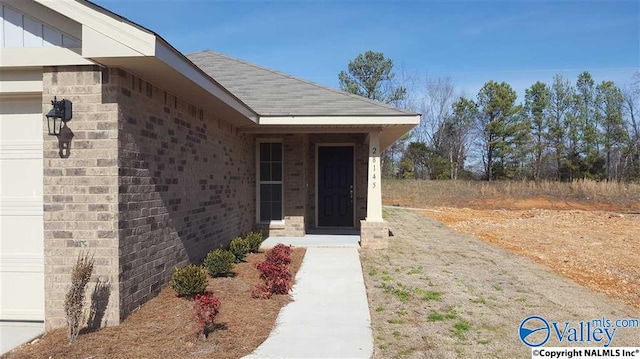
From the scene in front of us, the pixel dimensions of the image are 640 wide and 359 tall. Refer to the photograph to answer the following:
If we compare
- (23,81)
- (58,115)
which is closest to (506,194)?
(58,115)

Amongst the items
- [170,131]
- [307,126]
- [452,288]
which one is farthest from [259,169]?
[452,288]

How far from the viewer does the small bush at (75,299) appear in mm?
3580

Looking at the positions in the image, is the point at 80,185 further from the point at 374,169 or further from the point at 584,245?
the point at 584,245

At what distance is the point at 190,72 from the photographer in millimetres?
4496

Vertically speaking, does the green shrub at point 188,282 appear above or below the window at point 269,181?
below

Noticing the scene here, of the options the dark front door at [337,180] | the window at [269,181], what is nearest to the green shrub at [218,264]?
the window at [269,181]

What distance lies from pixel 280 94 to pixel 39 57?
5.69 m

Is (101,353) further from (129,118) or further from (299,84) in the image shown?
(299,84)

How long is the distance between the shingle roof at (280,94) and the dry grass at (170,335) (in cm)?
433

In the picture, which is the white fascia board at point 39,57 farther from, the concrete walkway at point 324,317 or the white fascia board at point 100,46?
the concrete walkway at point 324,317

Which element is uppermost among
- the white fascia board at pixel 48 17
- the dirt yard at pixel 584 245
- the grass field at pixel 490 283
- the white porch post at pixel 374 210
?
the white fascia board at pixel 48 17

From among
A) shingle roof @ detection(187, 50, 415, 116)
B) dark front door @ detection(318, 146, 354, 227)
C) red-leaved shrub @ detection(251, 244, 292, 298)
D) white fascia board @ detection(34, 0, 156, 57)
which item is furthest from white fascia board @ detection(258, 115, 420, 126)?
white fascia board @ detection(34, 0, 156, 57)

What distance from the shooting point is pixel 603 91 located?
37.5 metres

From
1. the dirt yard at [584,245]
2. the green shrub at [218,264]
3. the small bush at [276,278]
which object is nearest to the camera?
the small bush at [276,278]
